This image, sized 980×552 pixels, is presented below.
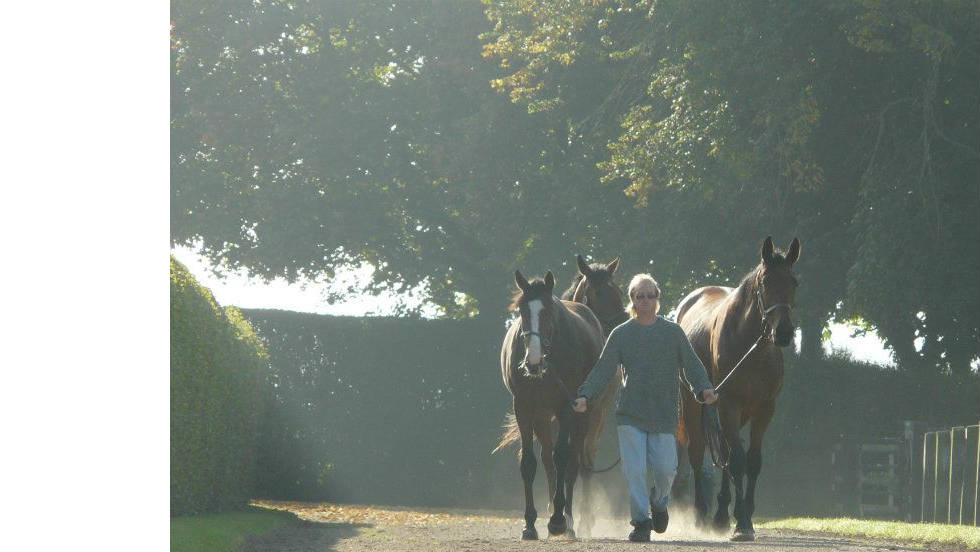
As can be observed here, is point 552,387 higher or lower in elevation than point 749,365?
lower

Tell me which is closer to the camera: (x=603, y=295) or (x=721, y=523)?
(x=721, y=523)

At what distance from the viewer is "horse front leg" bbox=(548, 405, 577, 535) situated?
526 inches

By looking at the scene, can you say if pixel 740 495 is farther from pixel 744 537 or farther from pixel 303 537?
pixel 303 537

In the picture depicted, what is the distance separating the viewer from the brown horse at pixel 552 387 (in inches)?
521

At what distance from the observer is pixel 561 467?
44.0 feet

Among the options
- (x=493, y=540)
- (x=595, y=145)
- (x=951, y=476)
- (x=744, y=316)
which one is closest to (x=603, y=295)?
(x=744, y=316)

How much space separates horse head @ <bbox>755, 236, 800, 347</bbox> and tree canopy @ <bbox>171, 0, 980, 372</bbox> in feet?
30.5

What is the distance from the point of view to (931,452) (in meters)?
20.9

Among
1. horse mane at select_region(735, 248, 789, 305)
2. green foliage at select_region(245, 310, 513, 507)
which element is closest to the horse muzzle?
horse mane at select_region(735, 248, 789, 305)

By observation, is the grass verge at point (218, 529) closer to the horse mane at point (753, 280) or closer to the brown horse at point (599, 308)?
the brown horse at point (599, 308)

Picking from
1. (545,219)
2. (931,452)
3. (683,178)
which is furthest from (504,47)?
(931,452)

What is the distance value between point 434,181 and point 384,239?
2.13 meters

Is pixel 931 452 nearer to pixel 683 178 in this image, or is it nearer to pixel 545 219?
pixel 683 178

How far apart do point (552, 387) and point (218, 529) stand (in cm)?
356
